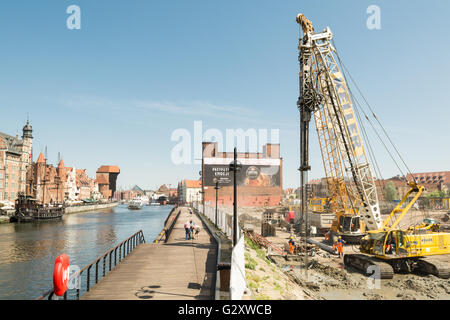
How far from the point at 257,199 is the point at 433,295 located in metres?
92.9

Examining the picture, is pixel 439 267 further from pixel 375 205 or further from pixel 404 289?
pixel 375 205

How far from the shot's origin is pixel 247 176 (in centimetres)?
10956

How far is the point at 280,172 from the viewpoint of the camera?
112062 millimetres

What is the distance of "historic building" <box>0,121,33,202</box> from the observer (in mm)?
76062

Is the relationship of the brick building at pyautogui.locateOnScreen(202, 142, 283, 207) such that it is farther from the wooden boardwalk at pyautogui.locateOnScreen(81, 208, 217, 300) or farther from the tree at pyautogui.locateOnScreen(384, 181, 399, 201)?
the wooden boardwalk at pyautogui.locateOnScreen(81, 208, 217, 300)

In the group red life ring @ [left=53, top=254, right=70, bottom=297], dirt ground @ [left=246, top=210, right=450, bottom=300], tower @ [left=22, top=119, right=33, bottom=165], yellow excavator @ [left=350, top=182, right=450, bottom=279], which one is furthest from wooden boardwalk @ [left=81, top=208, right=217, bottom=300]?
tower @ [left=22, top=119, right=33, bottom=165]

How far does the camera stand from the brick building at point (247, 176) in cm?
10569

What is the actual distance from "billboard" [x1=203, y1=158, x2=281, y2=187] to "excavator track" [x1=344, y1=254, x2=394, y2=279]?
8361 centimetres

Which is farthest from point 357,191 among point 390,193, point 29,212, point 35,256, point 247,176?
point 390,193

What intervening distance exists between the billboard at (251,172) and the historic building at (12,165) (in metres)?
55.6

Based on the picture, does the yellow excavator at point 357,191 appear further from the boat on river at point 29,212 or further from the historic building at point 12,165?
the historic building at point 12,165

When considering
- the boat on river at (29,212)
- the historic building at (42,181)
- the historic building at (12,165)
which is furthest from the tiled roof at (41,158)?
the boat on river at (29,212)

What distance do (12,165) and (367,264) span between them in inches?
3607
